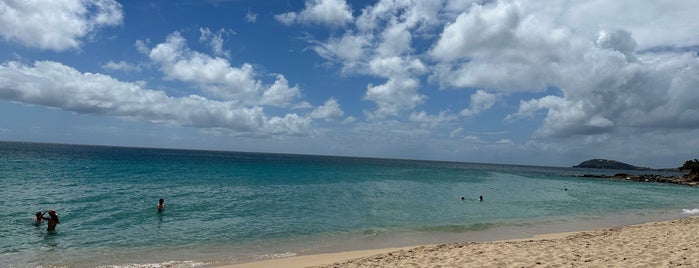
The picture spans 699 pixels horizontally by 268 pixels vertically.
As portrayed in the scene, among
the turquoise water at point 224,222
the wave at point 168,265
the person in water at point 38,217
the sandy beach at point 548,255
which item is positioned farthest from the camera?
the person in water at point 38,217

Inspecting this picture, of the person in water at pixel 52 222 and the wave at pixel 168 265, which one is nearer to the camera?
the wave at pixel 168 265

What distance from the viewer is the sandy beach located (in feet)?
34.2

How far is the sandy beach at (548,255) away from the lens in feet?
34.2

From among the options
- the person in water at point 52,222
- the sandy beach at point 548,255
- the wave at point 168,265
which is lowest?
the wave at point 168,265

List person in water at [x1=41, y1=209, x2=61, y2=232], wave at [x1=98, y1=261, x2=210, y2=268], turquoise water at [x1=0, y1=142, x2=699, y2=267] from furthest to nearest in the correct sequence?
person in water at [x1=41, y1=209, x2=61, y2=232] → turquoise water at [x1=0, y1=142, x2=699, y2=267] → wave at [x1=98, y1=261, x2=210, y2=268]

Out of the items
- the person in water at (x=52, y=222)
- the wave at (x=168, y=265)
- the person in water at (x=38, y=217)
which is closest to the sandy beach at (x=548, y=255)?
the wave at (x=168, y=265)

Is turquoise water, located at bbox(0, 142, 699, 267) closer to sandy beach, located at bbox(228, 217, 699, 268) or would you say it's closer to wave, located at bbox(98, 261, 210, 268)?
wave, located at bbox(98, 261, 210, 268)

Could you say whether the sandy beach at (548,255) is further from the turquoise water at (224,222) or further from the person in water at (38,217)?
the person in water at (38,217)

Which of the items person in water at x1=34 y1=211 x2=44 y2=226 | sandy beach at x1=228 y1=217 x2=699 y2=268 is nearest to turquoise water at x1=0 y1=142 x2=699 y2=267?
person in water at x1=34 y1=211 x2=44 y2=226

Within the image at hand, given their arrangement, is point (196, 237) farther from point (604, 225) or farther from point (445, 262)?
point (604, 225)

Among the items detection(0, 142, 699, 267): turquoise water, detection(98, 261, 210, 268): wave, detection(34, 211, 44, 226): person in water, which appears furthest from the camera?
detection(34, 211, 44, 226): person in water

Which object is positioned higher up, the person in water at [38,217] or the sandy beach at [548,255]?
the sandy beach at [548,255]

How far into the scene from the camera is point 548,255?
11.4 m

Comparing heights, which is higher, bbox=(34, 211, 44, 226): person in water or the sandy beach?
the sandy beach
